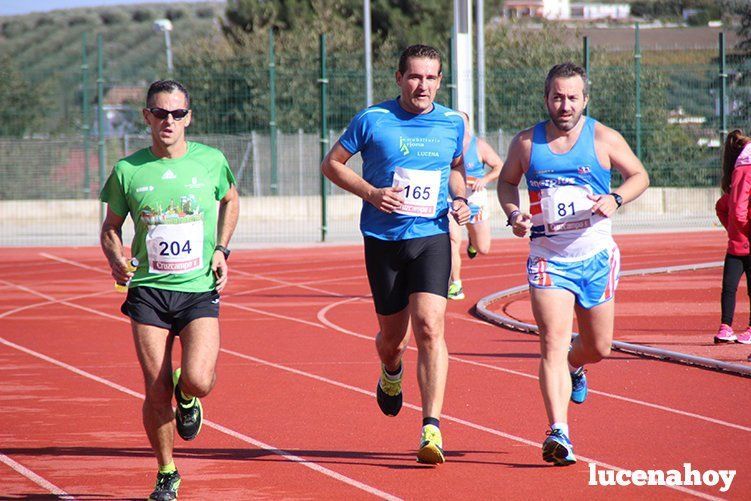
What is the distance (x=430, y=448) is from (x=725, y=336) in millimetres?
4865

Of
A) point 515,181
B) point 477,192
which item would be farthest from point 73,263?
point 515,181

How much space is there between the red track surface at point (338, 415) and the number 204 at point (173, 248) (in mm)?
1179

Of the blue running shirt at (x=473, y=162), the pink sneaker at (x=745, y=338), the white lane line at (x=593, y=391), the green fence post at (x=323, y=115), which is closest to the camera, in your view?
the white lane line at (x=593, y=391)

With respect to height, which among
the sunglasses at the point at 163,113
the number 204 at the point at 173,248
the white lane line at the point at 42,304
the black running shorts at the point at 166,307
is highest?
the sunglasses at the point at 163,113

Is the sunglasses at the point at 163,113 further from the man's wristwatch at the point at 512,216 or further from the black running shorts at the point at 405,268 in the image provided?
the man's wristwatch at the point at 512,216

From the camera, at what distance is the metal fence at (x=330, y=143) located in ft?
82.6

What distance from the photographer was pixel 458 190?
23.1 feet

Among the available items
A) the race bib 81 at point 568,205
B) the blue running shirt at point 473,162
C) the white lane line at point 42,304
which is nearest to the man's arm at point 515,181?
the race bib 81 at point 568,205

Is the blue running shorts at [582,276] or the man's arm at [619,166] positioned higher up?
Answer: the man's arm at [619,166]

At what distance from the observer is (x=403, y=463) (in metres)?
6.61

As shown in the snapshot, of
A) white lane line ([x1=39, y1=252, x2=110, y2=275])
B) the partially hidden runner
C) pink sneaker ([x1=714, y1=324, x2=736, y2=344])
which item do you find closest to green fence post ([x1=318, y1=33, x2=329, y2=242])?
white lane line ([x1=39, y1=252, x2=110, y2=275])

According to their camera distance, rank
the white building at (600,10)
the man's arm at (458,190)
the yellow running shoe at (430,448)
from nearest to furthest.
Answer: the yellow running shoe at (430,448), the man's arm at (458,190), the white building at (600,10)

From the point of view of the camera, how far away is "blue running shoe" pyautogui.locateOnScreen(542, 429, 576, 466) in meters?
6.25

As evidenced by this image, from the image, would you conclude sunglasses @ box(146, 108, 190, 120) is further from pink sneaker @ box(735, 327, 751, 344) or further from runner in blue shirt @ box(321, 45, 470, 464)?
pink sneaker @ box(735, 327, 751, 344)
